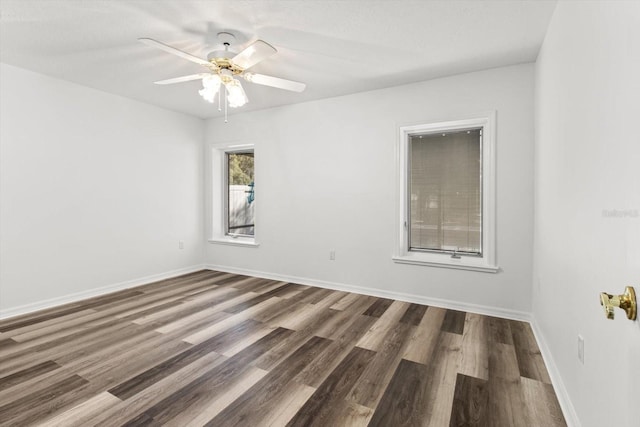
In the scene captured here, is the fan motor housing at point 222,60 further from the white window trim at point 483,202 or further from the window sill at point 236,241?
the window sill at point 236,241

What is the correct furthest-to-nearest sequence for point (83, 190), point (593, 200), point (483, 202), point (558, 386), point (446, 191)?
point (83, 190) → point (446, 191) → point (483, 202) → point (558, 386) → point (593, 200)

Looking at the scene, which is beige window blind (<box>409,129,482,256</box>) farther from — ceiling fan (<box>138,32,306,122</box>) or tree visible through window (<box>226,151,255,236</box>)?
tree visible through window (<box>226,151,255,236</box>)

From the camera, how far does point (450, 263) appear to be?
3.39m

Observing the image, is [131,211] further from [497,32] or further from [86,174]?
[497,32]

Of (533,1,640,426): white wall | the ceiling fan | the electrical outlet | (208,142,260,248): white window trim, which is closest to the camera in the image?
(533,1,640,426): white wall

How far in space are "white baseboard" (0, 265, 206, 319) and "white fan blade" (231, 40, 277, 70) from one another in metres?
3.28

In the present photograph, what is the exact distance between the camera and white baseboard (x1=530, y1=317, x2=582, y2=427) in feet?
5.29

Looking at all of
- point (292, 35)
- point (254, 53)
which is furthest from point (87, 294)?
point (292, 35)

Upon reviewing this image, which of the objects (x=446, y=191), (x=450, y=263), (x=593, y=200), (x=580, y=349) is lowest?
(x=580, y=349)

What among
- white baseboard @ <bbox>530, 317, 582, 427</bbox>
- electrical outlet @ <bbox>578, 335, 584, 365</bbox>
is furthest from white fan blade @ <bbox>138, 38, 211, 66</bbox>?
white baseboard @ <bbox>530, 317, 582, 427</bbox>

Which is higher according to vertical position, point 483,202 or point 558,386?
point 483,202

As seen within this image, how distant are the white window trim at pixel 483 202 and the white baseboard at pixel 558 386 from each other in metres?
0.87

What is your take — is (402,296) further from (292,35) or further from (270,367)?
(292,35)

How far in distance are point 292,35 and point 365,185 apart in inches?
74.6
